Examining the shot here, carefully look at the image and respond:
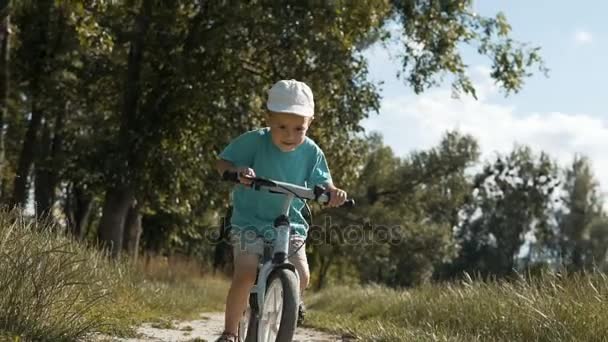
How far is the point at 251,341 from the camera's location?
5.07m

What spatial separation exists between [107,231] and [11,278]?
40.4 ft

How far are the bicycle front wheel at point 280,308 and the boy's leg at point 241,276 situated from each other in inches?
12.3

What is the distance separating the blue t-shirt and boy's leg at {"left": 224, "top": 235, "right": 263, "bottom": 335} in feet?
0.33

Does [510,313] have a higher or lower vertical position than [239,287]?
lower

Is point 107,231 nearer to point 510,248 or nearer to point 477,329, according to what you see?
point 477,329

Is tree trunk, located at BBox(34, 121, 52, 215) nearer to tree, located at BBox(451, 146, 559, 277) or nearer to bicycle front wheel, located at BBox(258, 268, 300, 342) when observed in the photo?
bicycle front wheel, located at BBox(258, 268, 300, 342)

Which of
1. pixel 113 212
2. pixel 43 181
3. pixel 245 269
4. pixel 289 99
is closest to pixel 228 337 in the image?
pixel 245 269

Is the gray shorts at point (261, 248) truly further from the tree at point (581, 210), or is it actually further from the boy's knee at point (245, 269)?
the tree at point (581, 210)

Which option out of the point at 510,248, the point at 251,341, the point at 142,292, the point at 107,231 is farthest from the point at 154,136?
the point at 510,248

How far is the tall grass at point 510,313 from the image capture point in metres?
6.45

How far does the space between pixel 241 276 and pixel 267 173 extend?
0.70 meters

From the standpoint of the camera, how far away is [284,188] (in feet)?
16.2

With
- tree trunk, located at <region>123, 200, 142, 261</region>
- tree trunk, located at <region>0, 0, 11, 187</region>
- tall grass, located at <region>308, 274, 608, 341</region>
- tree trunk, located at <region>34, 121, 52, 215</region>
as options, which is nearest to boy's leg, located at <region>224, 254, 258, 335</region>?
tall grass, located at <region>308, 274, 608, 341</region>

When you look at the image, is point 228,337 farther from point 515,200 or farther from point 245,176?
point 515,200
